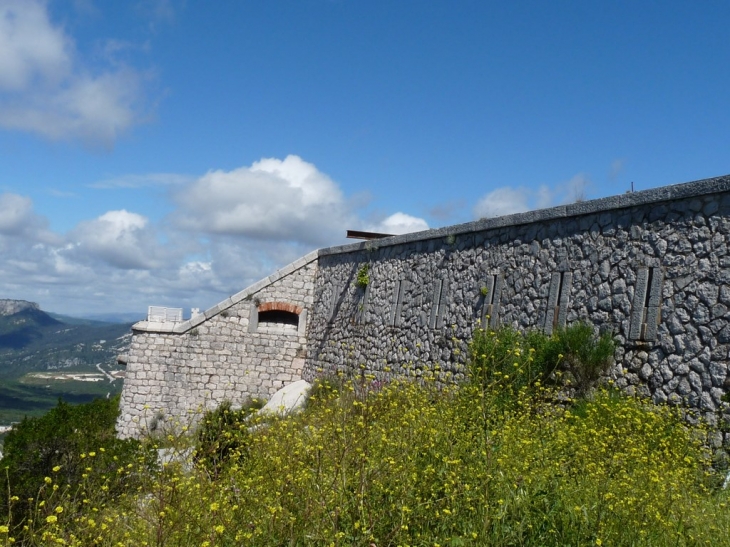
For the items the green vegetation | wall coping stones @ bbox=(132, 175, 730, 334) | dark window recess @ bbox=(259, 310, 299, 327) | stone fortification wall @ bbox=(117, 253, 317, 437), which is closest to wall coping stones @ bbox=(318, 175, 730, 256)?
wall coping stones @ bbox=(132, 175, 730, 334)

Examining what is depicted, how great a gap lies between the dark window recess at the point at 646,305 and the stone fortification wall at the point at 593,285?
12 mm

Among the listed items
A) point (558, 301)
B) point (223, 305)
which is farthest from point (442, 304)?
point (223, 305)

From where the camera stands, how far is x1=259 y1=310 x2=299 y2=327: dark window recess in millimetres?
18125

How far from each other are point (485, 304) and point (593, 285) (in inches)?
97.8

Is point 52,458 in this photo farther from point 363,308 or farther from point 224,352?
point 224,352

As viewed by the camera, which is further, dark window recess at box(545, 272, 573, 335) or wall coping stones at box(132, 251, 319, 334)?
wall coping stones at box(132, 251, 319, 334)

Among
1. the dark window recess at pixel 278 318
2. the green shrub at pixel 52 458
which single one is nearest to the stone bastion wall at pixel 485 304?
the dark window recess at pixel 278 318

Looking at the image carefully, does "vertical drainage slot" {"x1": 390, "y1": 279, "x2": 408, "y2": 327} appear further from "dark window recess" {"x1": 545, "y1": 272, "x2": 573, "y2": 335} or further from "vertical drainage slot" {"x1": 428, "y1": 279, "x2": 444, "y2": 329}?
"dark window recess" {"x1": 545, "y1": 272, "x2": 573, "y2": 335}

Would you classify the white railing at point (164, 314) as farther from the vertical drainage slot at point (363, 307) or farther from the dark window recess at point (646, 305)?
the dark window recess at point (646, 305)

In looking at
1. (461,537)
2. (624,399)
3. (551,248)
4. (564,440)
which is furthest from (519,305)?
(461,537)

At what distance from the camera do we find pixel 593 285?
927 cm

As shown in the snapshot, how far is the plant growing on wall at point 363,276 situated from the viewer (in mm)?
15656

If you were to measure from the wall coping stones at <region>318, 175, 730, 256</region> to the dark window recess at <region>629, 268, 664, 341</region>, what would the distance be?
36.8 inches

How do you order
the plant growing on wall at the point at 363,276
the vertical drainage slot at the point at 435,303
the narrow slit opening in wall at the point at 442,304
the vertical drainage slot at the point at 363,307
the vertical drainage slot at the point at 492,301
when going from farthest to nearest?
the plant growing on wall at the point at 363,276, the vertical drainage slot at the point at 363,307, the vertical drainage slot at the point at 435,303, the narrow slit opening in wall at the point at 442,304, the vertical drainage slot at the point at 492,301
